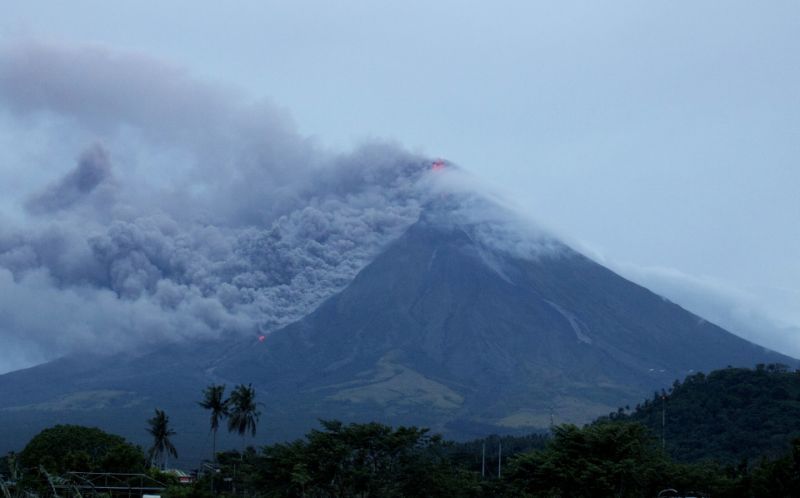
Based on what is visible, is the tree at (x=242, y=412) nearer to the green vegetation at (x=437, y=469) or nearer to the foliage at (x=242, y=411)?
the foliage at (x=242, y=411)

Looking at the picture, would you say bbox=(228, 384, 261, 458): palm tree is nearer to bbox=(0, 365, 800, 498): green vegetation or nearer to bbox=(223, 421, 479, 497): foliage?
bbox=(0, 365, 800, 498): green vegetation

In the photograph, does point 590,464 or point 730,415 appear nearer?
point 590,464

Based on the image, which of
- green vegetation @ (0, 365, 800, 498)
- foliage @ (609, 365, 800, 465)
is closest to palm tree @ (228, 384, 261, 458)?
green vegetation @ (0, 365, 800, 498)

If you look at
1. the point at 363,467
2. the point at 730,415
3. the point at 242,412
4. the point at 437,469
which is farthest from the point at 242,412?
the point at 730,415

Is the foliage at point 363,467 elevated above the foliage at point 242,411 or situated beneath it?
situated beneath

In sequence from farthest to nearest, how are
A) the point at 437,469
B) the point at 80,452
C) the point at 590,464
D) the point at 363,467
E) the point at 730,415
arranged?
the point at 730,415 → the point at 80,452 → the point at 363,467 → the point at 437,469 → the point at 590,464

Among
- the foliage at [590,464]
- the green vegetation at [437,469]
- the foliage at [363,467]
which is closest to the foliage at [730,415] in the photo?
the green vegetation at [437,469]

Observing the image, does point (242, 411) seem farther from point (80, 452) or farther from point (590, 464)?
point (590, 464)

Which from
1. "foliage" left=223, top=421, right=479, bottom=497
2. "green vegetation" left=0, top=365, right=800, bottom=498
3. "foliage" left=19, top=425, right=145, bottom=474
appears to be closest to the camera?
"green vegetation" left=0, top=365, right=800, bottom=498

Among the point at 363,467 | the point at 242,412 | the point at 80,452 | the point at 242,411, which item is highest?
the point at 242,411
